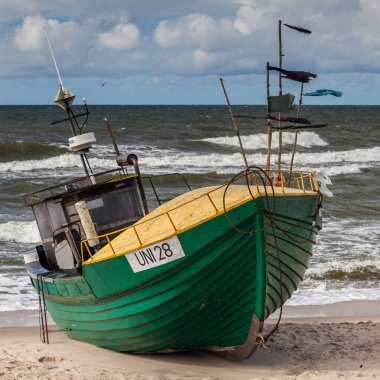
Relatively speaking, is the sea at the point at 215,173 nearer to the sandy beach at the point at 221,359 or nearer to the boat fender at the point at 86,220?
the boat fender at the point at 86,220

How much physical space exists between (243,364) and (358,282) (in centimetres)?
710

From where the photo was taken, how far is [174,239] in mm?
9672

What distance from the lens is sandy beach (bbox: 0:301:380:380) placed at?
10703 millimetres

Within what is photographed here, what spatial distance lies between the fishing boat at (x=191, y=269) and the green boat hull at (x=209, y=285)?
0.04ft

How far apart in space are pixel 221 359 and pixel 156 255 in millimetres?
2435

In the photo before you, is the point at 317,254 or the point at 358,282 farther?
the point at 317,254

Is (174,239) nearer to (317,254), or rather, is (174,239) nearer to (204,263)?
(204,263)

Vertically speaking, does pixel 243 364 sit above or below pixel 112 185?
below

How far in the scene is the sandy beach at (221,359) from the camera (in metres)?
10.7

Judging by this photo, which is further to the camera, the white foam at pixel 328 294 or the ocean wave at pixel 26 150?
the ocean wave at pixel 26 150

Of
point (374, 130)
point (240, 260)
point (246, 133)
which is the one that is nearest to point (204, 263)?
point (240, 260)

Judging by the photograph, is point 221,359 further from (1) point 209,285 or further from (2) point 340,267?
(2) point 340,267

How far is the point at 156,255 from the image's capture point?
32.2ft

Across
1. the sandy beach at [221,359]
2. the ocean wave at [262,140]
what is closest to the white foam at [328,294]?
the sandy beach at [221,359]
